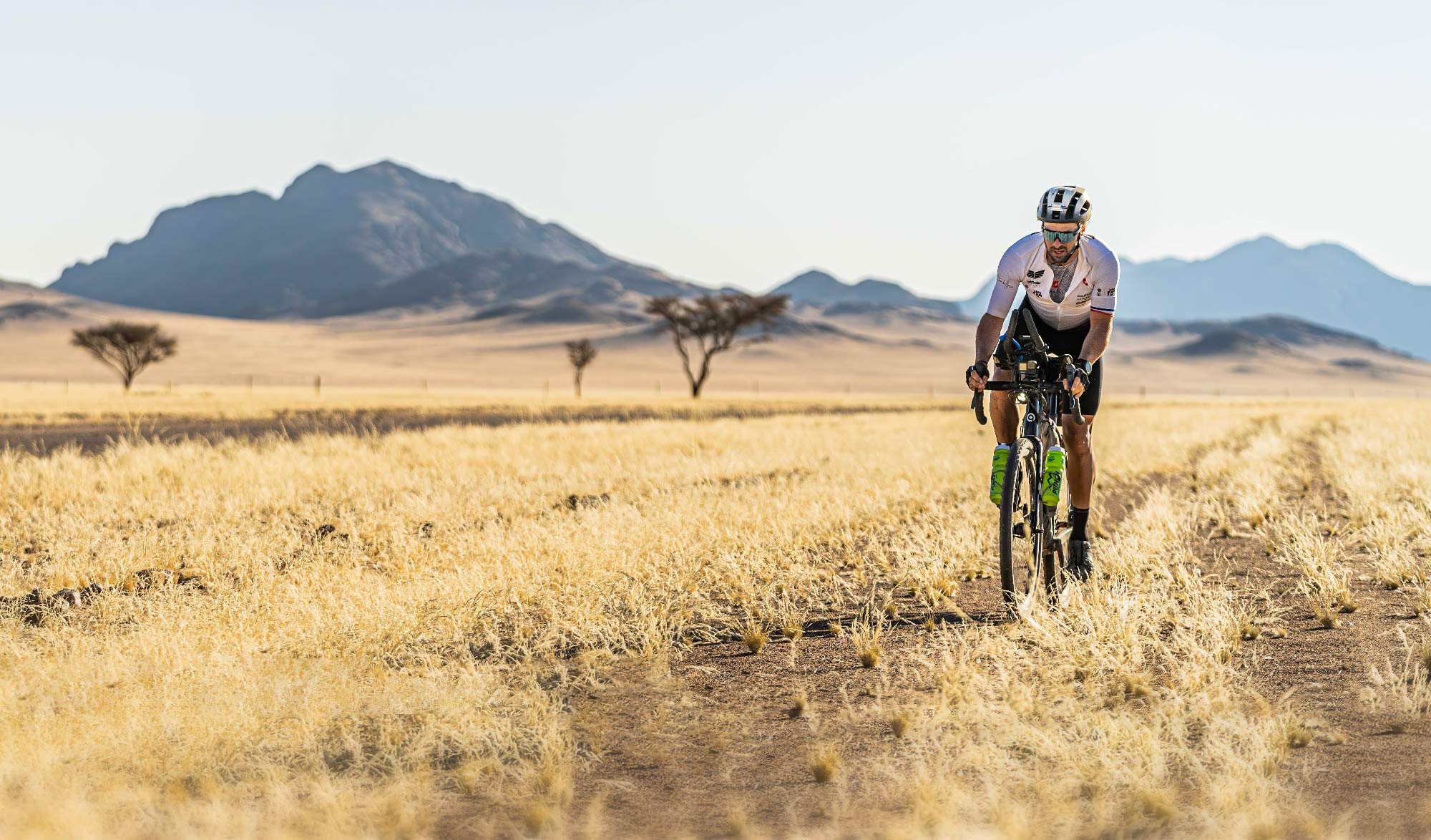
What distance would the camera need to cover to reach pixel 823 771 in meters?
3.86

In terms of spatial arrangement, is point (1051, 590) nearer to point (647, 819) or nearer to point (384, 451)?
point (647, 819)

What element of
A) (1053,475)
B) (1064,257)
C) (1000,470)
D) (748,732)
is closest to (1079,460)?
(1053,475)

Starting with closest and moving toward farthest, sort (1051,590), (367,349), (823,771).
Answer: (823,771)
(1051,590)
(367,349)

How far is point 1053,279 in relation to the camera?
6570 mm

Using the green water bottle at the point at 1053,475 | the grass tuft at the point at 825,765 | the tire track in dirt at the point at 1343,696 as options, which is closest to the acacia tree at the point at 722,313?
the tire track in dirt at the point at 1343,696

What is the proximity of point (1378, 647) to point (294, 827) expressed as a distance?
189 inches

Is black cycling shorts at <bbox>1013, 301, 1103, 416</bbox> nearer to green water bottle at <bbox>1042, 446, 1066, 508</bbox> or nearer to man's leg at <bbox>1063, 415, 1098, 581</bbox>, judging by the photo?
man's leg at <bbox>1063, 415, 1098, 581</bbox>

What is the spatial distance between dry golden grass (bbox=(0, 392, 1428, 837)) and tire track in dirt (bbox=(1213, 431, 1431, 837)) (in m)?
0.17

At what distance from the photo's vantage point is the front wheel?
244 inches

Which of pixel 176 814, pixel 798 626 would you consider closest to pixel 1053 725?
pixel 798 626

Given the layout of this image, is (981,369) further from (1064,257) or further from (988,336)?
(1064,257)

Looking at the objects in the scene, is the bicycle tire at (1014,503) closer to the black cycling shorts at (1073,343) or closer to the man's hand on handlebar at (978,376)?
the man's hand on handlebar at (978,376)

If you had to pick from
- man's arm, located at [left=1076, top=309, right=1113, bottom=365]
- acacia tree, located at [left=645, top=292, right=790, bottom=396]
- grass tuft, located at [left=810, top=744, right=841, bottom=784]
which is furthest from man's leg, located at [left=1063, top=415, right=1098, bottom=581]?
acacia tree, located at [left=645, top=292, right=790, bottom=396]

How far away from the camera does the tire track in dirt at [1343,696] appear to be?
357 cm
